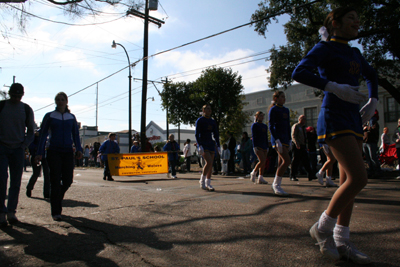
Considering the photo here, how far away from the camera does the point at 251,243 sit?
115 inches

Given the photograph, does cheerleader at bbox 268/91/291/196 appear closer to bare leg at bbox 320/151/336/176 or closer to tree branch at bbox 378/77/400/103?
bare leg at bbox 320/151/336/176

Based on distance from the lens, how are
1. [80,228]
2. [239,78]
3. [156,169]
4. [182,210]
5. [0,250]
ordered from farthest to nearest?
[239,78] → [156,169] → [182,210] → [80,228] → [0,250]

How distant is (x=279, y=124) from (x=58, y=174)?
4324 millimetres

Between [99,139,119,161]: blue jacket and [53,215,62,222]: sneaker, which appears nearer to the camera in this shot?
[53,215,62,222]: sneaker

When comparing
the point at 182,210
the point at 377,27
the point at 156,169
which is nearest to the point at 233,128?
the point at 377,27

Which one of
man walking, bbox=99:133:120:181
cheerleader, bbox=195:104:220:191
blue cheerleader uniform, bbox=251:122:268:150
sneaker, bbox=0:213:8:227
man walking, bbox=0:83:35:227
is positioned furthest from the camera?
man walking, bbox=99:133:120:181

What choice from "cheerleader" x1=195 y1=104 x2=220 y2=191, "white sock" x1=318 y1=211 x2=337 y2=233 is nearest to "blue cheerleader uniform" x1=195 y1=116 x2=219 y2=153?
"cheerleader" x1=195 y1=104 x2=220 y2=191

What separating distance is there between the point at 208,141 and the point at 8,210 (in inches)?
166

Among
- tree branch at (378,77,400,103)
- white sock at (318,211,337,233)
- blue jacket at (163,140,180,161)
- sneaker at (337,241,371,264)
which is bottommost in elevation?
sneaker at (337,241,371,264)

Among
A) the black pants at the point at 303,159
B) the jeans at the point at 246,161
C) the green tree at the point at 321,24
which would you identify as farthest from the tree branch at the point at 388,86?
the black pants at the point at 303,159

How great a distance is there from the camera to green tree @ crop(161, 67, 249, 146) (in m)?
29.7

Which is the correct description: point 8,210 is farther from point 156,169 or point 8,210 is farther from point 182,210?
point 156,169

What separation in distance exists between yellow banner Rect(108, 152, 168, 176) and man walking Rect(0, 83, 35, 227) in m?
7.54

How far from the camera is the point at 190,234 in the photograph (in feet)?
10.7
